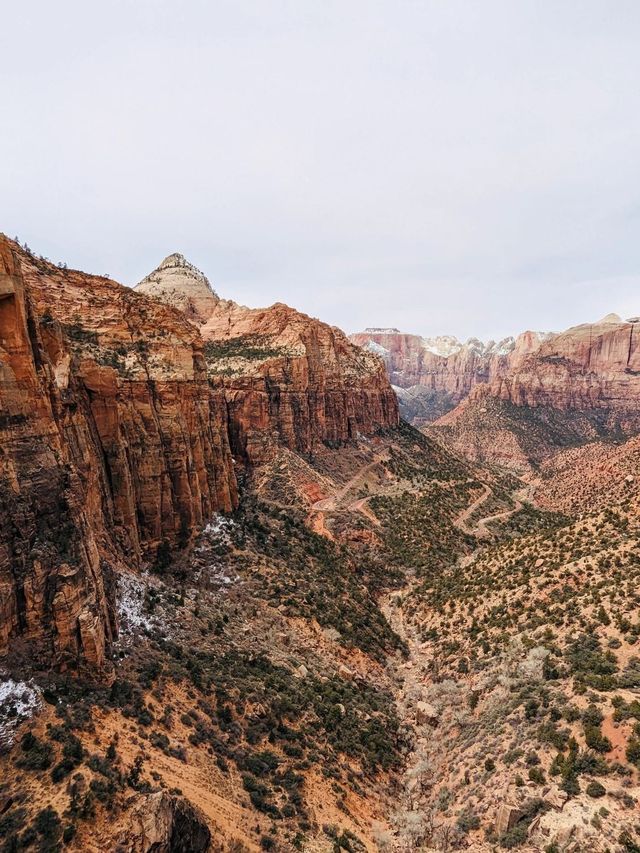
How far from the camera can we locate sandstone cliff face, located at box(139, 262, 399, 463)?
210 ft

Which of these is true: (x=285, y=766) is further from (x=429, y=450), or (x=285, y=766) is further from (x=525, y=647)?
(x=429, y=450)

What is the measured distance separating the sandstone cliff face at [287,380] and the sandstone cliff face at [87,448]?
16320 mm

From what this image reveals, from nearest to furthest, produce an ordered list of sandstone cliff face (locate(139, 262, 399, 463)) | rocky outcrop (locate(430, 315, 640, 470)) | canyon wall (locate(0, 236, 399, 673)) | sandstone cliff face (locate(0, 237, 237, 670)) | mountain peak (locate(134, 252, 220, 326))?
sandstone cliff face (locate(0, 237, 237, 670)), canyon wall (locate(0, 236, 399, 673)), sandstone cliff face (locate(139, 262, 399, 463)), mountain peak (locate(134, 252, 220, 326)), rocky outcrop (locate(430, 315, 640, 470))

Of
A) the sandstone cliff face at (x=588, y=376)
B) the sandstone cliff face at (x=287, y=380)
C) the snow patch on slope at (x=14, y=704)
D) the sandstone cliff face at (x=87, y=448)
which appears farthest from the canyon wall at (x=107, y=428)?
the sandstone cliff face at (x=588, y=376)

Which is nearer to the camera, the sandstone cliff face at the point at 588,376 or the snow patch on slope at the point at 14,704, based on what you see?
the snow patch on slope at the point at 14,704

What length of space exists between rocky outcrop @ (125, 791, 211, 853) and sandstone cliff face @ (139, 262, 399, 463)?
4772 centimetres

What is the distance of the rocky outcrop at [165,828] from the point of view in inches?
547

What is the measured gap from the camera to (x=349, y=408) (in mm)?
83625

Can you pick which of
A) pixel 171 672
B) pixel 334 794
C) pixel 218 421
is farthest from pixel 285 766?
pixel 218 421

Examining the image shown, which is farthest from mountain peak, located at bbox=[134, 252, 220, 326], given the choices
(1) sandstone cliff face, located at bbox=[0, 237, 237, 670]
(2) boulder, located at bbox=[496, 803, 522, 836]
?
(2) boulder, located at bbox=[496, 803, 522, 836]

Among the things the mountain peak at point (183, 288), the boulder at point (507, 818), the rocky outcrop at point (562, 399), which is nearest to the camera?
the boulder at point (507, 818)

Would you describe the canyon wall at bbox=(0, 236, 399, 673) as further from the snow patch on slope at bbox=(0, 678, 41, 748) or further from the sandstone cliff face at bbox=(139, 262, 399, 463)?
the snow patch on slope at bbox=(0, 678, 41, 748)

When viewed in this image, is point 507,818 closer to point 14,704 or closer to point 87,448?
point 14,704

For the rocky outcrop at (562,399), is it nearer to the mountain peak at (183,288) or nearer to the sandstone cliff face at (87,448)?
the mountain peak at (183,288)
